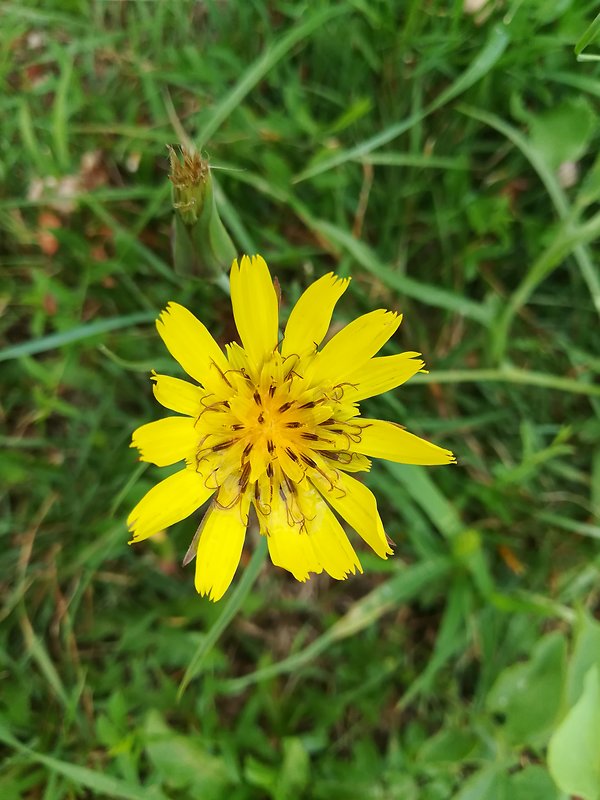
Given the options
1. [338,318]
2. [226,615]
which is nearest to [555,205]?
[338,318]

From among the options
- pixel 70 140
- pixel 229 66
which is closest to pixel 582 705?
pixel 229 66

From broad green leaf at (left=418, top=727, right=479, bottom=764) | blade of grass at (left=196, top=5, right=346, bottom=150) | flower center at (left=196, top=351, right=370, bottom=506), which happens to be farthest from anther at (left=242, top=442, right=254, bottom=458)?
broad green leaf at (left=418, top=727, right=479, bottom=764)

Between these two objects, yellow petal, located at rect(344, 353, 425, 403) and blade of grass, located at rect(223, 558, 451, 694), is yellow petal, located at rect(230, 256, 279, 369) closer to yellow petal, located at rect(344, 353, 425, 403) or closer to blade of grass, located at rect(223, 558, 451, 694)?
yellow petal, located at rect(344, 353, 425, 403)

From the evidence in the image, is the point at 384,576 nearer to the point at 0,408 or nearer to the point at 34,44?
the point at 0,408

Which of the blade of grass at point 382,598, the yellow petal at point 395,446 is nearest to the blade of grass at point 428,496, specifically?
the blade of grass at point 382,598

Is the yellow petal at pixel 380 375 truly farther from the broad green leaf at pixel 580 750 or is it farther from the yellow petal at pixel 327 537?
the broad green leaf at pixel 580 750

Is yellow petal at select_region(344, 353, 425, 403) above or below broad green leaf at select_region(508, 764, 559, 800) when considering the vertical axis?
above

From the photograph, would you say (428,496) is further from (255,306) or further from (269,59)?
(269,59)
